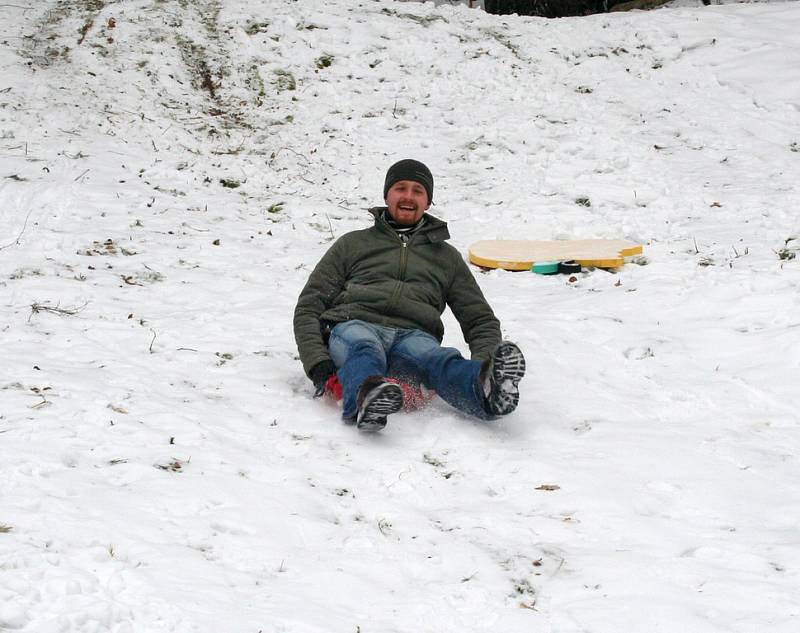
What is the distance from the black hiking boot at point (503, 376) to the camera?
11.2ft

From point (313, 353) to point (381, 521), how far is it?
128 centimetres

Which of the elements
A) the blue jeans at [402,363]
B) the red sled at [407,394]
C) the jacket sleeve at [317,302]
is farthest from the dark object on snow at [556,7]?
the red sled at [407,394]

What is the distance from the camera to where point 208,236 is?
693 cm

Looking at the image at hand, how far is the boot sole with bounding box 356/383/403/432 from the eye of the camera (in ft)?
11.0

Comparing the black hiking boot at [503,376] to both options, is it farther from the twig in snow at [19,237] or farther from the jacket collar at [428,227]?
the twig in snow at [19,237]

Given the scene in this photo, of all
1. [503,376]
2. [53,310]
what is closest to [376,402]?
[503,376]

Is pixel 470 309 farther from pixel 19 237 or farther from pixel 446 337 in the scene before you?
pixel 19 237

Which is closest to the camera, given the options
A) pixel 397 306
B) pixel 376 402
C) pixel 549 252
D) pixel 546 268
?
pixel 376 402

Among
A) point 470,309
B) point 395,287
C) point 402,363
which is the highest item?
point 395,287

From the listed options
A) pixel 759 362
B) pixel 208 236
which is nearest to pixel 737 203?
pixel 759 362

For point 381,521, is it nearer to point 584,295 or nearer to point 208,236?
point 584,295

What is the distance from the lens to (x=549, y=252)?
6699mm

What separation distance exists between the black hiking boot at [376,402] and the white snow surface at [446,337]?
5.2 inches

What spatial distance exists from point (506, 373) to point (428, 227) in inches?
46.6
